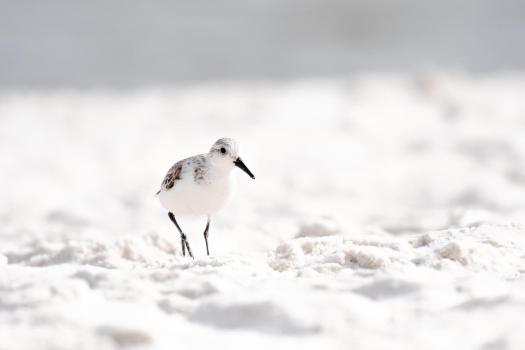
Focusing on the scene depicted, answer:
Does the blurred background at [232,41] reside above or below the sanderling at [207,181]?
above

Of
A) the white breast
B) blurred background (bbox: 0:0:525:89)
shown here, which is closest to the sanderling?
the white breast

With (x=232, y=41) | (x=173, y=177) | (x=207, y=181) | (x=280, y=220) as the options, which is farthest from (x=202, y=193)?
(x=232, y=41)

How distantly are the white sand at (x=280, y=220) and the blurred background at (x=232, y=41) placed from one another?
5.66ft

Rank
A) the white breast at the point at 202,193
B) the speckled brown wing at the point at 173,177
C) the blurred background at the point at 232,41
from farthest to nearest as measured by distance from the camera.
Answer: the blurred background at the point at 232,41 < the speckled brown wing at the point at 173,177 < the white breast at the point at 202,193

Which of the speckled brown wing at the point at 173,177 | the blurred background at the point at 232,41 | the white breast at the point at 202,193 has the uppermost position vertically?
the blurred background at the point at 232,41

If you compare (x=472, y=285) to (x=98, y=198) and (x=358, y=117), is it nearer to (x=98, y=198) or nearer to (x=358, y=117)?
(x=98, y=198)

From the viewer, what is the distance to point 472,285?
3062 millimetres

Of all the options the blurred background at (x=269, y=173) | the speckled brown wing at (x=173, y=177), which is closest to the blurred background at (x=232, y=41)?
the blurred background at (x=269, y=173)

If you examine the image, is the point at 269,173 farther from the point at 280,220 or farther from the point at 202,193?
the point at 202,193

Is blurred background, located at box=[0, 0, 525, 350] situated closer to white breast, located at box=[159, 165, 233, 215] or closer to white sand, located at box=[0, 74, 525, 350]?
white sand, located at box=[0, 74, 525, 350]

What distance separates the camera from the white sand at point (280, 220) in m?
2.72

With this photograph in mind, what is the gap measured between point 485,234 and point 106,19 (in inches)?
572

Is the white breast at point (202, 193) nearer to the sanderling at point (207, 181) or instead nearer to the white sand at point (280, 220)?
the sanderling at point (207, 181)

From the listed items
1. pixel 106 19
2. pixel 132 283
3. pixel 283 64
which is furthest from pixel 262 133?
pixel 106 19
